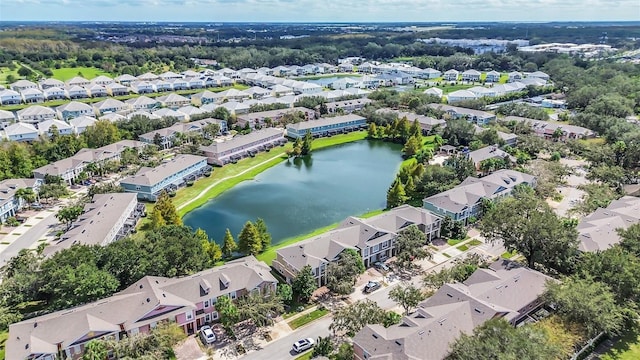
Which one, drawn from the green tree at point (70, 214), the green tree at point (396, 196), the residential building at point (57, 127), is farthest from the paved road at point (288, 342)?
the residential building at point (57, 127)

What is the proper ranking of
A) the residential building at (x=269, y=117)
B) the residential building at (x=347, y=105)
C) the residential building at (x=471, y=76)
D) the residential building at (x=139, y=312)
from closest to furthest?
the residential building at (x=139, y=312) → the residential building at (x=269, y=117) → the residential building at (x=347, y=105) → the residential building at (x=471, y=76)

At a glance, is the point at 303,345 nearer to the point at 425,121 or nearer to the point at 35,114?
the point at 425,121

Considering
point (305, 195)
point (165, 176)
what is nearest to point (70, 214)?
point (165, 176)

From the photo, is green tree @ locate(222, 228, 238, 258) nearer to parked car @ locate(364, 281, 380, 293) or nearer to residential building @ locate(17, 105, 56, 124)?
parked car @ locate(364, 281, 380, 293)

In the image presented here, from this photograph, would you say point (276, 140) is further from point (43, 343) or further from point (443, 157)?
point (43, 343)

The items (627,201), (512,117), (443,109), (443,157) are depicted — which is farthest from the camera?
(443,109)

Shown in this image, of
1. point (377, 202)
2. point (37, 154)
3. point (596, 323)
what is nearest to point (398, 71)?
point (377, 202)

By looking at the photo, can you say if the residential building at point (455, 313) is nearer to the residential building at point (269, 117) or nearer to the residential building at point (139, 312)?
the residential building at point (139, 312)
